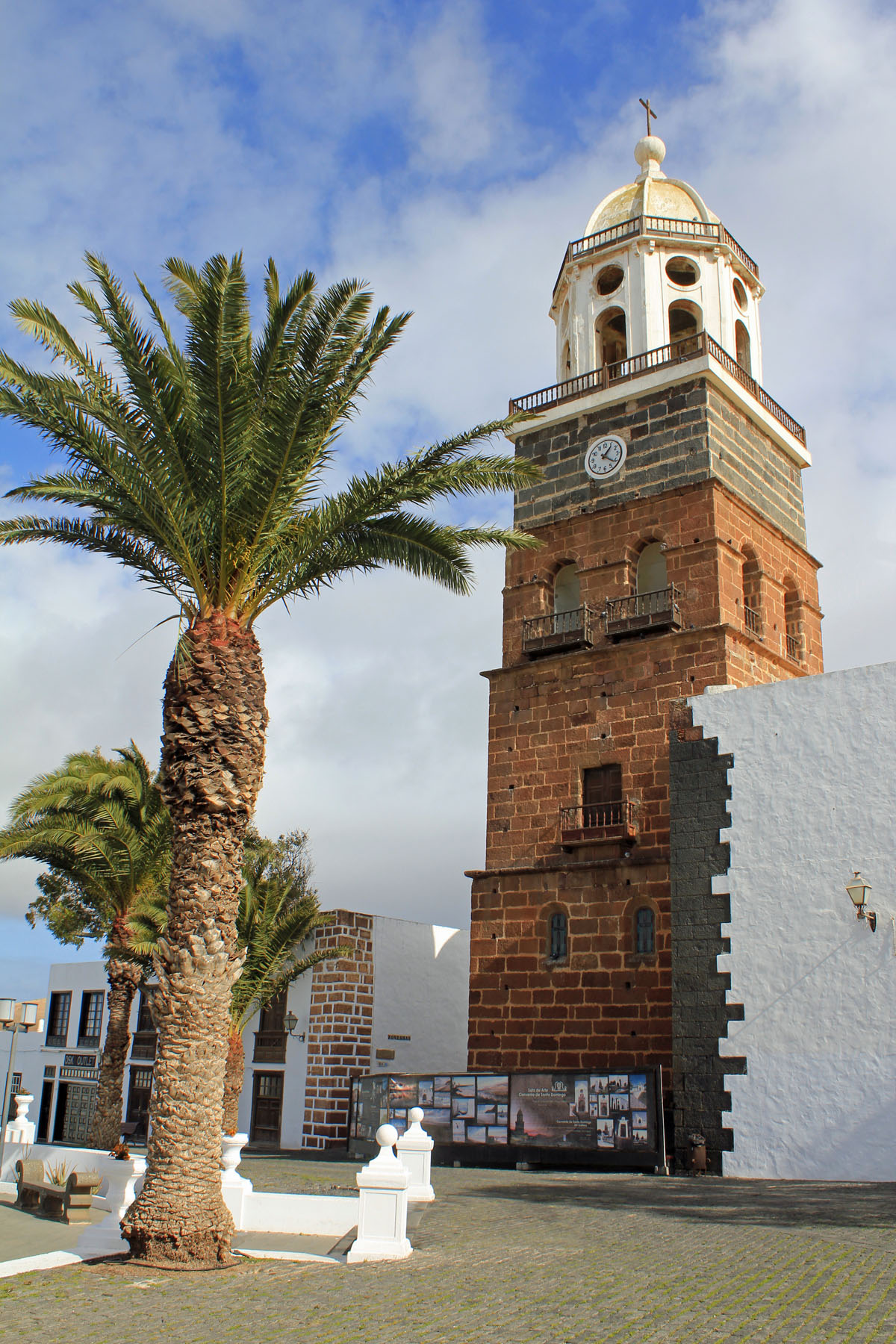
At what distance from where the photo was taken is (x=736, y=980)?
50.2 feet

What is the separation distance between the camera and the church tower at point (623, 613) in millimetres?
18703

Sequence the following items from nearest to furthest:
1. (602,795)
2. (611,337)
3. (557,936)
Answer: (557,936), (602,795), (611,337)

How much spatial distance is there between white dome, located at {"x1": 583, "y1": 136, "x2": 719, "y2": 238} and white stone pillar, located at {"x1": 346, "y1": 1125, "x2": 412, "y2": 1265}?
20.0 m

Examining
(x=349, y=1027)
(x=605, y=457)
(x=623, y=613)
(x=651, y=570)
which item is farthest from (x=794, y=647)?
(x=349, y=1027)

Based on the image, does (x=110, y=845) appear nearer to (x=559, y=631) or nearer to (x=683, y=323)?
(x=559, y=631)

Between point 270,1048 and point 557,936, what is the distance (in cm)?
887

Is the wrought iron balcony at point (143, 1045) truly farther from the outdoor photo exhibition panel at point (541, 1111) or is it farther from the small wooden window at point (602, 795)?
the small wooden window at point (602, 795)

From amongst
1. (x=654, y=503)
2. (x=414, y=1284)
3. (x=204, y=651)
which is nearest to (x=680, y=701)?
(x=654, y=503)

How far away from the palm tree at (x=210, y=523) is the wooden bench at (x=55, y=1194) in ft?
14.0

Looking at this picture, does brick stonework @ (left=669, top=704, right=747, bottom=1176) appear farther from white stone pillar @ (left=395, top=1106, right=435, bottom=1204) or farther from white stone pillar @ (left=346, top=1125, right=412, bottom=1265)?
white stone pillar @ (left=346, top=1125, right=412, bottom=1265)

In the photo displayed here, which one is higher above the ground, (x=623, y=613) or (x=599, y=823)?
(x=623, y=613)

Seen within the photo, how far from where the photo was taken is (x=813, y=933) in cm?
1471

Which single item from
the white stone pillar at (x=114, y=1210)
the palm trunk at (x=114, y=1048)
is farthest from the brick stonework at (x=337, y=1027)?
the white stone pillar at (x=114, y=1210)

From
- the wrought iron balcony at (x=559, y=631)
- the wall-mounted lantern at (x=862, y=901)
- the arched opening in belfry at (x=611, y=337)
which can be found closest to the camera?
the wall-mounted lantern at (x=862, y=901)
